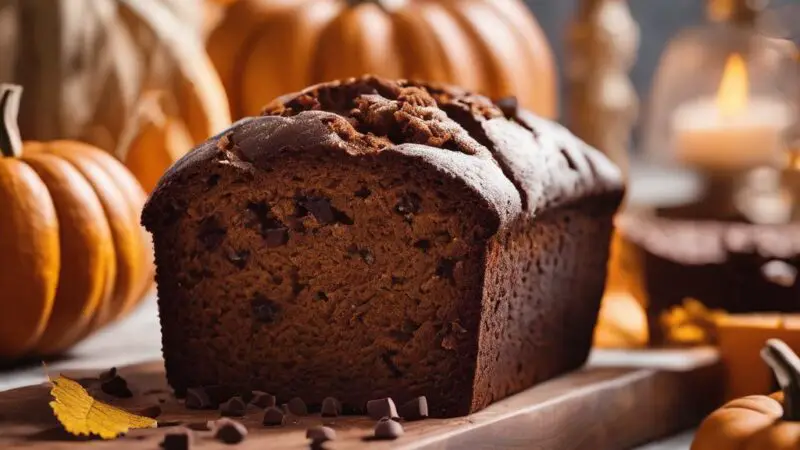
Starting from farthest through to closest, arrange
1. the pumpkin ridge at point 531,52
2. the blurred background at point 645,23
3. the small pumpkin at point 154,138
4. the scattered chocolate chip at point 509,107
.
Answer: the blurred background at point 645,23 → the pumpkin ridge at point 531,52 → the small pumpkin at point 154,138 → the scattered chocolate chip at point 509,107

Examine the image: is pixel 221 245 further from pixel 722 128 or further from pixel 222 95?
pixel 722 128

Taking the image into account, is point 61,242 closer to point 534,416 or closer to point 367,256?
point 367,256

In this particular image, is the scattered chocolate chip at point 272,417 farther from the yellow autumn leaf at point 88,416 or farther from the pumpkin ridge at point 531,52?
the pumpkin ridge at point 531,52

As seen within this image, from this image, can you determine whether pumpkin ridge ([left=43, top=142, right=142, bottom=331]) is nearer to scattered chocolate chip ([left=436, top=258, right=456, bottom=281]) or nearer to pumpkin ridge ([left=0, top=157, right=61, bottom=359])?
pumpkin ridge ([left=0, top=157, right=61, bottom=359])

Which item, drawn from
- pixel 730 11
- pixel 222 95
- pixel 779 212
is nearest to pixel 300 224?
pixel 222 95

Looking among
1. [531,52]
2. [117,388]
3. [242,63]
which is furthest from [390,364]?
[531,52]

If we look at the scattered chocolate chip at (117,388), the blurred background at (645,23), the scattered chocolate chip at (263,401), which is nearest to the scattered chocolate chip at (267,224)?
the scattered chocolate chip at (263,401)
